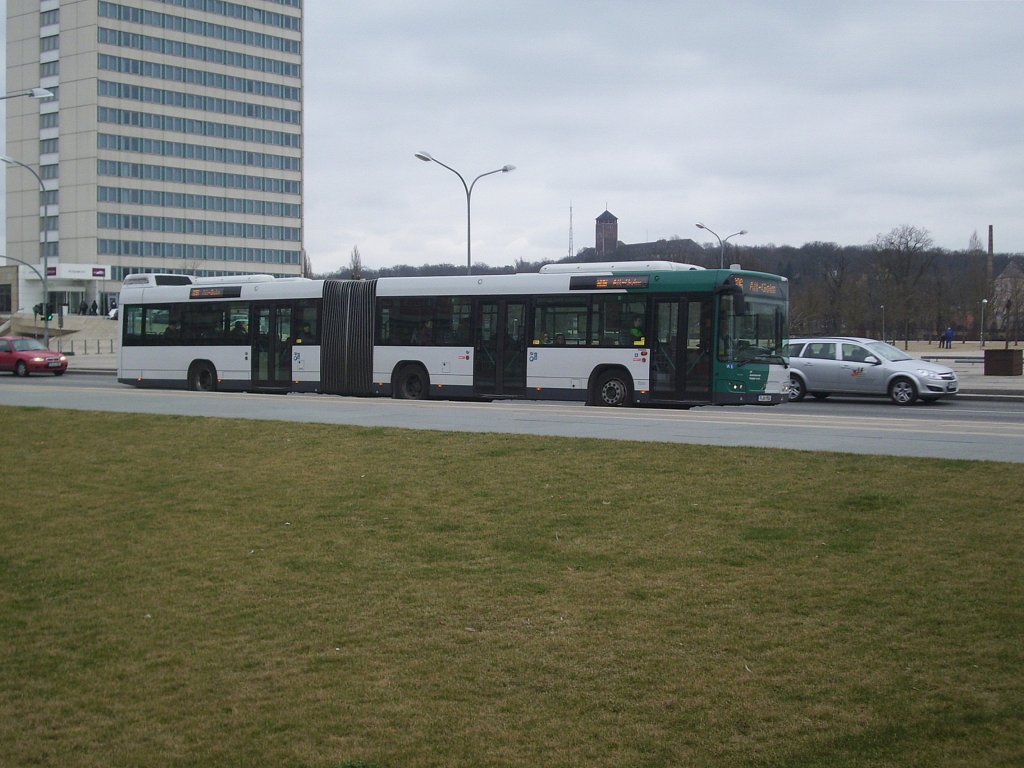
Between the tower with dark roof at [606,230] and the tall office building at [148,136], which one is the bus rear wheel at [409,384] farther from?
the tower with dark roof at [606,230]

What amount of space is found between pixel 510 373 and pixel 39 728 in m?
18.4

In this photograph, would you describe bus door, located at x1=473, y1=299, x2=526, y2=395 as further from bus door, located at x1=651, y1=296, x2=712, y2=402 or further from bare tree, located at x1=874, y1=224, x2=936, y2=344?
bare tree, located at x1=874, y1=224, x2=936, y2=344

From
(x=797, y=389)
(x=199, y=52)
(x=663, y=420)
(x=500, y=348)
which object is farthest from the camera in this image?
(x=199, y=52)

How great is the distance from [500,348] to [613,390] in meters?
2.99

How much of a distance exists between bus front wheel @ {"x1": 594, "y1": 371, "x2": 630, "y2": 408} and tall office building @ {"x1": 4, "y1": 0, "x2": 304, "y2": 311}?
98.0 m

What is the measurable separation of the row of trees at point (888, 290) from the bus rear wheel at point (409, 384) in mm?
51302

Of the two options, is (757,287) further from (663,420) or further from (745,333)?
(663,420)

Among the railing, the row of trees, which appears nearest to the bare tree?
the row of trees

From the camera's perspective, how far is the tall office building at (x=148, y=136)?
113 metres

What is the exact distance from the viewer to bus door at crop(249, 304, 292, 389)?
26.8m

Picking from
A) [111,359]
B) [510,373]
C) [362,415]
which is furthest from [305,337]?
[111,359]

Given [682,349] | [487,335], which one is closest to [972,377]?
[682,349]

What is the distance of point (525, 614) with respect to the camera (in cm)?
684

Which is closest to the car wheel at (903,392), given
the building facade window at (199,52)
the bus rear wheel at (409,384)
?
the bus rear wheel at (409,384)
